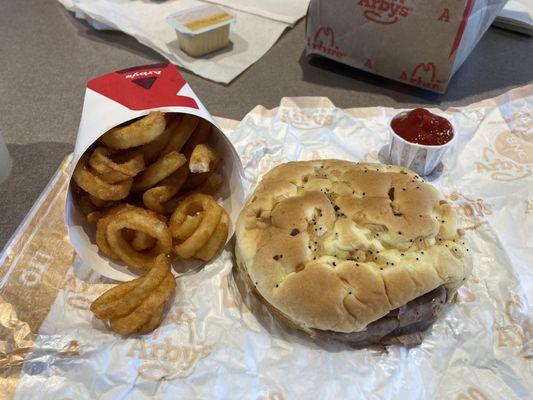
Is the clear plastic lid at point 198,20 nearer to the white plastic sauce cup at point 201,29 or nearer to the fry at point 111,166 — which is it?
the white plastic sauce cup at point 201,29

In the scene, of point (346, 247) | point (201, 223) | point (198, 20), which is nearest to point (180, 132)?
point (201, 223)

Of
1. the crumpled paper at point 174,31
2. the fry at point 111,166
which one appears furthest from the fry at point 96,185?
the crumpled paper at point 174,31

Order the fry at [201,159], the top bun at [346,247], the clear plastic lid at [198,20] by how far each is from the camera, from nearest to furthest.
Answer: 1. the top bun at [346,247]
2. the fry at [201,159]
3. the clear plastic lid at [198,20]

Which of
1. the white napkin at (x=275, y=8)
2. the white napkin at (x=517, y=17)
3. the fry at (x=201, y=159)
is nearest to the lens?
the fry at (x=201, y=159)

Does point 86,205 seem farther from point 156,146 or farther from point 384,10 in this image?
point 384,10

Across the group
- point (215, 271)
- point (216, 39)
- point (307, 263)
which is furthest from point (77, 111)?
point (307, 263)

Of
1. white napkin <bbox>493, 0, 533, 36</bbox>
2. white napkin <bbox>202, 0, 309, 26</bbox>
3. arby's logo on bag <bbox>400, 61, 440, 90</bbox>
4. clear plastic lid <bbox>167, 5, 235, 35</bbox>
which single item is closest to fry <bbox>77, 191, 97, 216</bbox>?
clear plastic lid <bbox>167, 5, 235, 35</bbox>

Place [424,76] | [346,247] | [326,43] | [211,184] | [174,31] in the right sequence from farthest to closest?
[174,31]
[326,43]
[424,76]
[211,184]
[346,247]
